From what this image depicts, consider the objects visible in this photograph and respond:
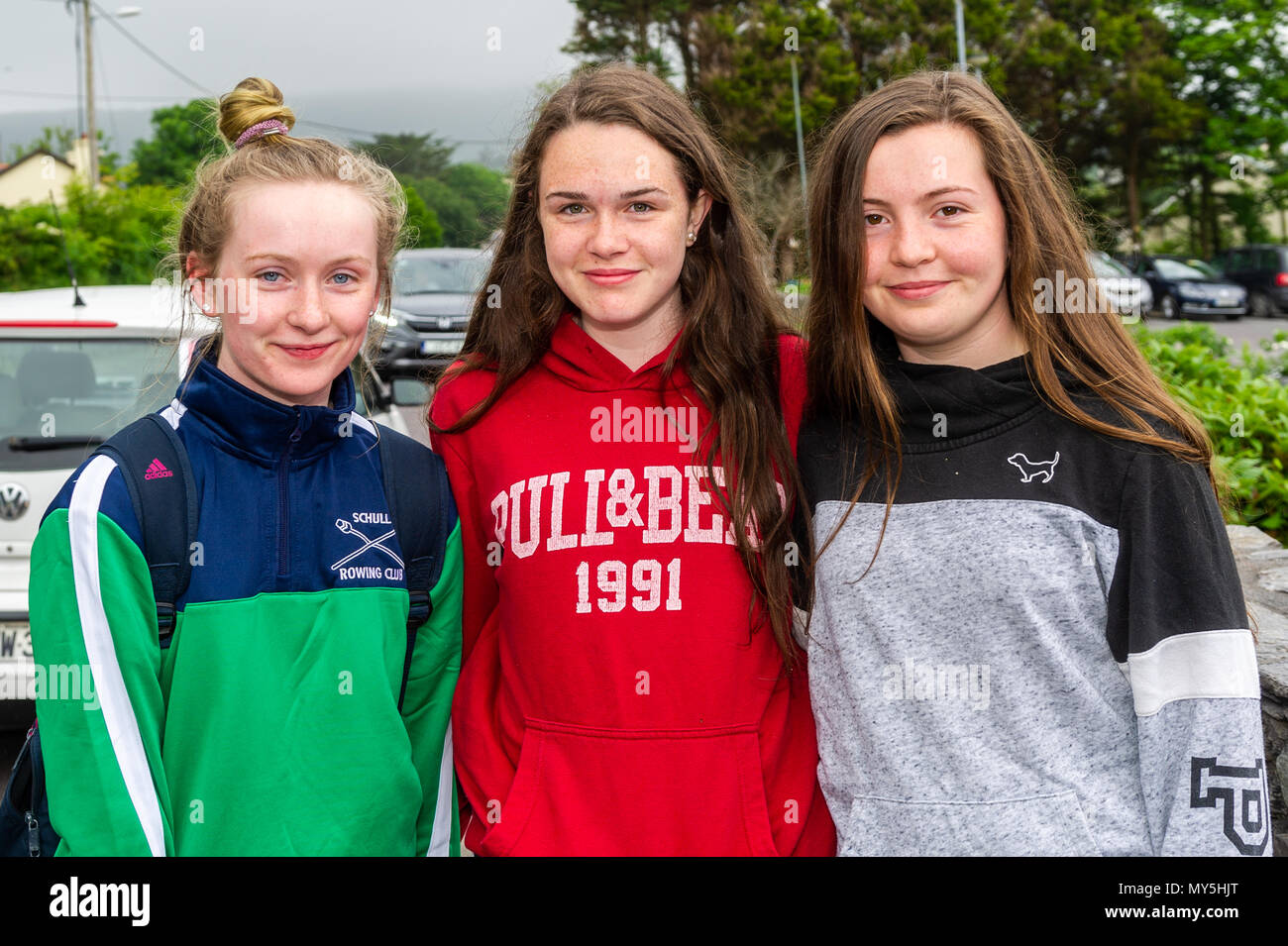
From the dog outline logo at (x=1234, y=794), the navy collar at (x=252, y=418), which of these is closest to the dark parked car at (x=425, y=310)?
the navy collar at (x=252, y=418)

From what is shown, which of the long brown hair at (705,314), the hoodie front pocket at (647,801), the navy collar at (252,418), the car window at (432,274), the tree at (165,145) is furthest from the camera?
the tree at (165,145)

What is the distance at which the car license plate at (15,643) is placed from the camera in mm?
4227

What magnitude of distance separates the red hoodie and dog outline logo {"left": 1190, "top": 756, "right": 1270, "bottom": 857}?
0.75 m

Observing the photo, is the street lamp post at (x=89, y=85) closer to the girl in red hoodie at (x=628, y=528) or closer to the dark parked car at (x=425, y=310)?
the dark parked car at (x=425, y=310)

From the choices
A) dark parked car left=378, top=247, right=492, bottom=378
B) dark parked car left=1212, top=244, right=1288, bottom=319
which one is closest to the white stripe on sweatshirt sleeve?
dark parked car left=378, top=247, right=492, bottom=378

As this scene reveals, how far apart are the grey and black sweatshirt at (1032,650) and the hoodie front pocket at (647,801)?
19cm

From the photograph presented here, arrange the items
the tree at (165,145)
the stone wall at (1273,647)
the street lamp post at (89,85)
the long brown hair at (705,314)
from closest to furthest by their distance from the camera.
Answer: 1. the long brown hair at (705,314)
2. the stone wall at (1273,647)
3. the street lamp post at (89,85)
4. the tree at (165,145)

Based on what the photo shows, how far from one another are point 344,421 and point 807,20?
32354mm

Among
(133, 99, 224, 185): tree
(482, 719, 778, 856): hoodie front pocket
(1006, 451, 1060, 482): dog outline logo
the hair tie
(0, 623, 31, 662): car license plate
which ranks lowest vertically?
(0, 623, 31, 662): car license plate

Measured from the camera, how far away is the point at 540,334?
267cm

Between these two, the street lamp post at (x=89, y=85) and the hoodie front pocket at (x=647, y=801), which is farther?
the street lamp post at (x=89, y=85)

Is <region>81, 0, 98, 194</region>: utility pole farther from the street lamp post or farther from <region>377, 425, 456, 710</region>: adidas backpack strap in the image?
<region>377, 425, 456, 710</region>: adidas backpack strap

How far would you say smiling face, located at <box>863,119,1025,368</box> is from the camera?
2.19 m

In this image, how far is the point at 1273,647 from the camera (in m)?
3.31
